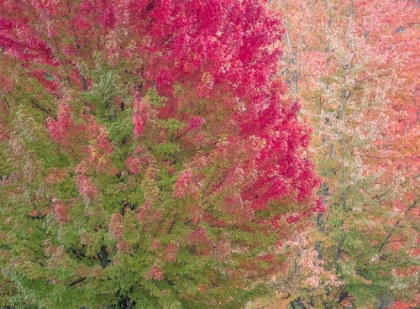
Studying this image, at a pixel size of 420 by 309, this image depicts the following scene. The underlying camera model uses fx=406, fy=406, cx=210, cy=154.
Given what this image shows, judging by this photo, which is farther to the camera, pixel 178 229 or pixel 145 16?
pixel 145 16

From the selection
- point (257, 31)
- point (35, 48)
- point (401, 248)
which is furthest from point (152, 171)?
point (401, 248)

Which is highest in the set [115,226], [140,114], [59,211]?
[140,114]

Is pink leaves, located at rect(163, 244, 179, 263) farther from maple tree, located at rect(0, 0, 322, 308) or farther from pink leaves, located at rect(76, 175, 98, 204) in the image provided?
pink leaves, located at rect(76, 175, 98, 204)

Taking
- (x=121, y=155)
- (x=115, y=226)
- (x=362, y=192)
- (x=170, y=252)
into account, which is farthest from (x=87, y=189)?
(x=362, y=192)

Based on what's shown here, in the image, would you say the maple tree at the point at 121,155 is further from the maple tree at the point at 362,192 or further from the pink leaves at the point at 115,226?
the maple tree at the point at 362,192

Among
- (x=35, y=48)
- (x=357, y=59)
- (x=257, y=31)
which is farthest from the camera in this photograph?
(x=357, y=59)

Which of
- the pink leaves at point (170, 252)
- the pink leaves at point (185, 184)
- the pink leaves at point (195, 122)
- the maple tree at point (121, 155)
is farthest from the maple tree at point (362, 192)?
the pink leaves at point (185, 184)

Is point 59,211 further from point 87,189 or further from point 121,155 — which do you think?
point 121,155

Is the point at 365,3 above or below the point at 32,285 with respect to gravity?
above

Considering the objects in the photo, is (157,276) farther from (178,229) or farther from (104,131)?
(104,131)
